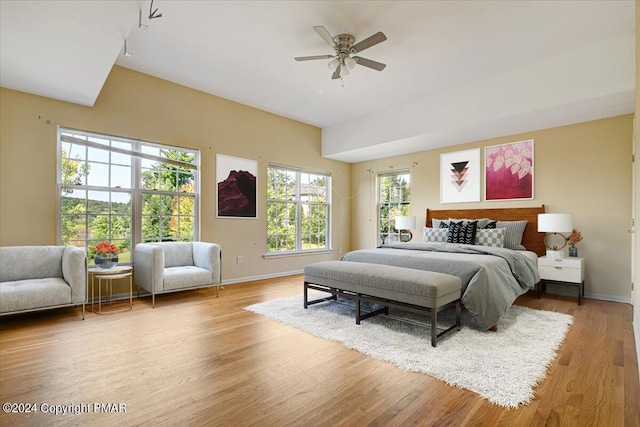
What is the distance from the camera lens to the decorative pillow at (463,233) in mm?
4965

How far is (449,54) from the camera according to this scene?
3867 mm

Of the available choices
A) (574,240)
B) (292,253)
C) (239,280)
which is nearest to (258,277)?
(239,280)

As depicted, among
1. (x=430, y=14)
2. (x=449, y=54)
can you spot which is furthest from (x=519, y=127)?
(x=430, y=14)

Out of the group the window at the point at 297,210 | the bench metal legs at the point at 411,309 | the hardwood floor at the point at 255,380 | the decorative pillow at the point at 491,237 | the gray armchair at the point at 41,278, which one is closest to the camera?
the hardwood floor at the point at 255,380

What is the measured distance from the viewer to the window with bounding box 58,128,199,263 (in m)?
4.09

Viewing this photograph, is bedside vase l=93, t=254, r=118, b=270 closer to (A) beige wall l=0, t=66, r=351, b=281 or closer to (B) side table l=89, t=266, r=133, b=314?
(B) side table l=89, t=266, r=133, b=314

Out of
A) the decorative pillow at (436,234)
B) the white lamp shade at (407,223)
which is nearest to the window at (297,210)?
the white lamp shade at (407,223)

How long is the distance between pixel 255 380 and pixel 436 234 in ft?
13.7

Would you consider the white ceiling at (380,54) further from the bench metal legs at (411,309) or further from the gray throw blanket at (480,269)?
the bench metal legs at (411,309)

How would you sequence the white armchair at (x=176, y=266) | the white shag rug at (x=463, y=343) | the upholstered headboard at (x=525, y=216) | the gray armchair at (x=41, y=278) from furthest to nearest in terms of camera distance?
the upholstered headboard at (x=525, y=216), the white armchair at (x=176, y=266), the gray armchair at (x=41, y=278), the white shag rug at (x=463, y=343)

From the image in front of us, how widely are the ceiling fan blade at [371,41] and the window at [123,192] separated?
3.10 meters

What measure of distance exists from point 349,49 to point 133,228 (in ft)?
12.2

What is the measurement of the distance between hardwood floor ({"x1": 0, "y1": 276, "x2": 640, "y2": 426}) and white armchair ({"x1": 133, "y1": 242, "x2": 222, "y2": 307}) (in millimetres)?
794

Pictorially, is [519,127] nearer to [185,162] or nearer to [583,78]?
[583,78]
